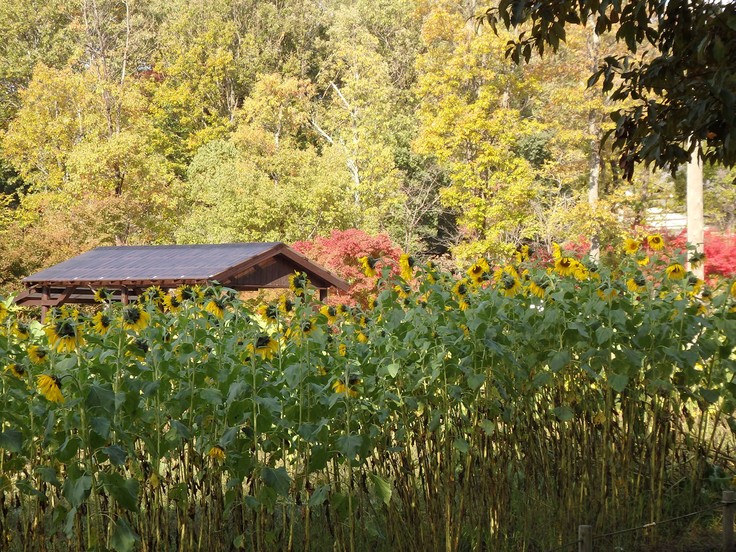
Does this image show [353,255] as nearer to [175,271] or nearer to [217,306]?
[175,271]

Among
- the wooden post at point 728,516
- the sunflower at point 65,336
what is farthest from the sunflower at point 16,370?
the wooden post at point 728,516

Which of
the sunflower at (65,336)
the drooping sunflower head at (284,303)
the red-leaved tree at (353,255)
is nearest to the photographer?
the sunflower at (65,336)

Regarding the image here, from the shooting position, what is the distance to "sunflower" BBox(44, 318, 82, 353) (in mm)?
2758

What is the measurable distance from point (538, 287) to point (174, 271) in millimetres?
10374

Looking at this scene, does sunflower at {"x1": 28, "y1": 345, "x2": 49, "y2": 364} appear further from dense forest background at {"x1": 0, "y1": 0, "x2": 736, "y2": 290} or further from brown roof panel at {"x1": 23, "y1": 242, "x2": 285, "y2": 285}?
dense forest background at {"x1": 0, "y1": 0, "x2": 736, "y2": 290}

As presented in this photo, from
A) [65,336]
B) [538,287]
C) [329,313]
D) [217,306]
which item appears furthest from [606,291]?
[65,336]

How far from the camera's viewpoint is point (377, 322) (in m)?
3.86

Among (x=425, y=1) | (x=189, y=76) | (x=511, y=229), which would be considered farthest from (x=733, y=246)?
(x=189, y=76)

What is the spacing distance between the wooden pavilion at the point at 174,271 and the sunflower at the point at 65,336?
403 inches

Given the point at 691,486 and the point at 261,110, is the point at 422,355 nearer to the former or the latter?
the point at 691,486

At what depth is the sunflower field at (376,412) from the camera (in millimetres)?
2932

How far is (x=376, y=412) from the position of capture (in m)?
3.30

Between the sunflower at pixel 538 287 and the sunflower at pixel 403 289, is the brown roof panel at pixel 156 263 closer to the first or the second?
the sunflower at pixel 403 289

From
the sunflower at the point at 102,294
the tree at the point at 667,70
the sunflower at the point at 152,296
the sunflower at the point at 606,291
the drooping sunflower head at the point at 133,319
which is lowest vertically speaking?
the sunflower at the point at 152,296
